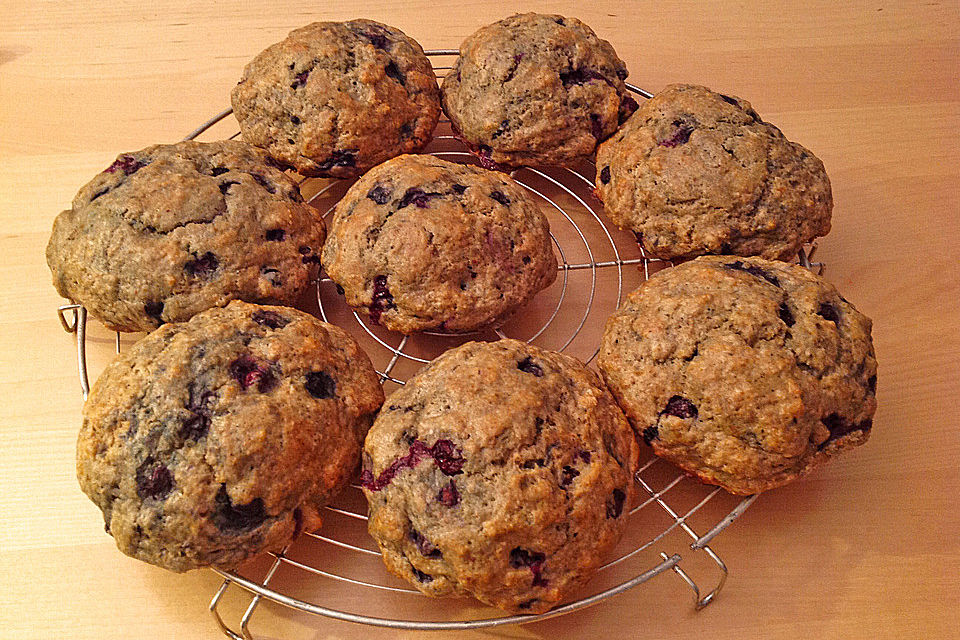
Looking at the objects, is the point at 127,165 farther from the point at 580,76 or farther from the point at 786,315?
the point at 786,315

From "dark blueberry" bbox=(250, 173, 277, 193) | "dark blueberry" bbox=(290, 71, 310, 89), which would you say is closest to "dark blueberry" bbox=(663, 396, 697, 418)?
"dark blueberry" bbox=(250, 173, 277, 193)

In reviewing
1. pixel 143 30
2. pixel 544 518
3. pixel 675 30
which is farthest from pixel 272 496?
pixel 675 30

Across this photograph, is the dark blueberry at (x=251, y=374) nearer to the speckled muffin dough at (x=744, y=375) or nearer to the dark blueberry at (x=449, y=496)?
the dark blueberry at (x=449, y=496)

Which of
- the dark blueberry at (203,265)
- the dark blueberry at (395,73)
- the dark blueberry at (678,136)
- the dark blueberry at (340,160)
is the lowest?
the dark blueberry at (203,265)

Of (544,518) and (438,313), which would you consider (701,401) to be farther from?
(438,313)

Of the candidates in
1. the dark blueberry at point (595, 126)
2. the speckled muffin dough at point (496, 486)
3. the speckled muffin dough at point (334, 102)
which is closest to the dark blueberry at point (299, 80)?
the speckled muffin dough at point (334, 102)

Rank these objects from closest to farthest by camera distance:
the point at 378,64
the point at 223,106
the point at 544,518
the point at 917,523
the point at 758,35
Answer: the point at 544,518 → the point at 917,523 → the point at 378,64 → the point at 223,106 → the point at 758,35

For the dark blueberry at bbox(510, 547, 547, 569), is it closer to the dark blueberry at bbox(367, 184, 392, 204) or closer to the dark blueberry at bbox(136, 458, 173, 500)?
the dark blueberry at bbox(136, 458, 173, 500)
